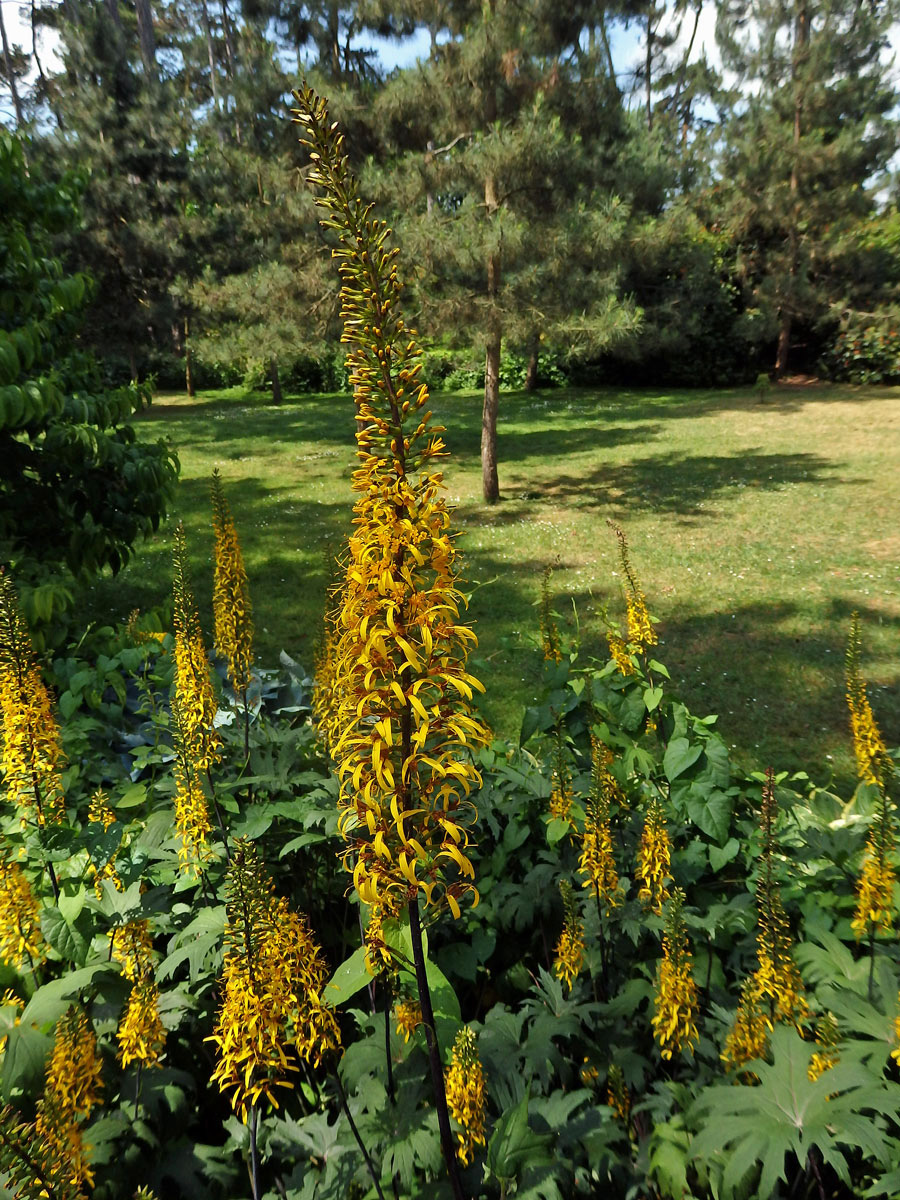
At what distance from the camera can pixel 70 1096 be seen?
154 centimetres

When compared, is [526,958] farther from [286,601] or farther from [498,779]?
[286,601]

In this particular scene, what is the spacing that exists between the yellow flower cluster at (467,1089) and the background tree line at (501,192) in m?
5.60

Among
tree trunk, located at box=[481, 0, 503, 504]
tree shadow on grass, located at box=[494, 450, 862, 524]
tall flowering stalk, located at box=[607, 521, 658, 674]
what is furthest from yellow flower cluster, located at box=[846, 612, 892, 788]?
tree shadow on grass, located at box=[494, 450, 862, 524]

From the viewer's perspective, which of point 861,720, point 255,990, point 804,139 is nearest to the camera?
point 255,990

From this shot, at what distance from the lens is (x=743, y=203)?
2152cm

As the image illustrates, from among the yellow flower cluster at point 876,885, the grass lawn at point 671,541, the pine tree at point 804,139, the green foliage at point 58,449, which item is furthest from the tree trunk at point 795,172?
the yellow flower cluster at point 876,885

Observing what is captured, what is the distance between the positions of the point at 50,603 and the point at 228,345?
11.2m

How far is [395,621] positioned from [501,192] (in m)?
10.7

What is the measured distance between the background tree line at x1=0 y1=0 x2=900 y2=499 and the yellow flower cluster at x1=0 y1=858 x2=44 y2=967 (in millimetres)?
4772

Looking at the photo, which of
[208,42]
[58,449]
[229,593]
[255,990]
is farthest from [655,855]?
[208,42]

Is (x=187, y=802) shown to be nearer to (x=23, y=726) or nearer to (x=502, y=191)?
(x=23, y=726)

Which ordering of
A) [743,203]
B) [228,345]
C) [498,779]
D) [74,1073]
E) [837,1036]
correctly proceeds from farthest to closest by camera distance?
[743,203] < [228,345] < [498,779] < [837,1036] < [74,1073]

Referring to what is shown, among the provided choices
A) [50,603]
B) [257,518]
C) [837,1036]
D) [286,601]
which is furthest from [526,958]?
[257,518]

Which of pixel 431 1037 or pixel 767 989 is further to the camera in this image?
pixel 767 989
